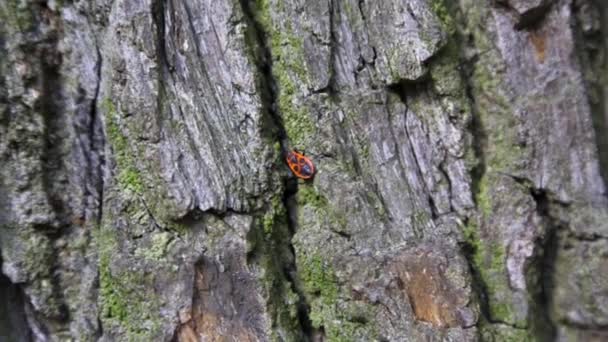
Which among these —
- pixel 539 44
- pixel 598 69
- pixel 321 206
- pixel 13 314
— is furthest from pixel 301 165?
pixel 13 314

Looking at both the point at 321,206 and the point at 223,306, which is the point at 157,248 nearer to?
the point at 223,306

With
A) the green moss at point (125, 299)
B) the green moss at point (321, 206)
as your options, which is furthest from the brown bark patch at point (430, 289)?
the green moss at point (125, 299)

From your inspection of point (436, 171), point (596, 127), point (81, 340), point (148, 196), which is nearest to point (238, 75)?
point (148, 196)

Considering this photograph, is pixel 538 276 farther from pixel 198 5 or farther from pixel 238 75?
pixel 198 5

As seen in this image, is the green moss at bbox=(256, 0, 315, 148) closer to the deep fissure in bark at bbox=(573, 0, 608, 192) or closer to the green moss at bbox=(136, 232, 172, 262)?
the green moss at bbox=(136, 232, 172, 262)

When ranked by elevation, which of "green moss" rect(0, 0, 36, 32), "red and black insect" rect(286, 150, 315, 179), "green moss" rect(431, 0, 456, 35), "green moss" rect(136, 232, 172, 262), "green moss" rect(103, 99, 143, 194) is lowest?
"green moss" rect(136, 232, 172, 262)

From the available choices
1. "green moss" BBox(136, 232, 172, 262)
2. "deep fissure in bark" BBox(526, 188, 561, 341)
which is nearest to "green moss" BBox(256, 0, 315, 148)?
"green moss" BBox(136, 232, 172, 262)
